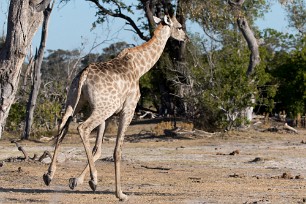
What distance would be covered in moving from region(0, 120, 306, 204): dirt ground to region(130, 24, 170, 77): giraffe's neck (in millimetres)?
1638

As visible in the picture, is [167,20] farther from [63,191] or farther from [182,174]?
[63,191]

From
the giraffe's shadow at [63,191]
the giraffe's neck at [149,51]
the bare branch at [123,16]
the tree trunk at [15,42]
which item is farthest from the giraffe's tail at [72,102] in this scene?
the bare branch at [123,16]

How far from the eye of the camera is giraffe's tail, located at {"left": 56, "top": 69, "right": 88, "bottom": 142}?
9766mm

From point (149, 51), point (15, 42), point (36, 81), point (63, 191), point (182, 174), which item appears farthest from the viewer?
point (36, 81)

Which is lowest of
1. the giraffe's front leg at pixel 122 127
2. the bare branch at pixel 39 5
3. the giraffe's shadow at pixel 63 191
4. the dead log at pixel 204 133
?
the giraffe's shadow at pixel 63 191

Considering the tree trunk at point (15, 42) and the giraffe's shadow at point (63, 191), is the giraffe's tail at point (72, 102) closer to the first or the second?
the giraffe's shadow at point (63, 191)

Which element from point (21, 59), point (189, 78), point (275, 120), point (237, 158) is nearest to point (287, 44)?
point (275, 120)

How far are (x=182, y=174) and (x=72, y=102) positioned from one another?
3.32m

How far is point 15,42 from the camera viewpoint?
37.3 ft

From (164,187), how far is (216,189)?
2.42 feet

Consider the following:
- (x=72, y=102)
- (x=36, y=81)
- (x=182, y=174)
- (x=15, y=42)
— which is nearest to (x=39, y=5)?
(x=15, y=42)

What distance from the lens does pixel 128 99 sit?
1005 centimetres

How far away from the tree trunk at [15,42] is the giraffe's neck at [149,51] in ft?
5.28

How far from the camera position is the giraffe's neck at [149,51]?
424 inches
